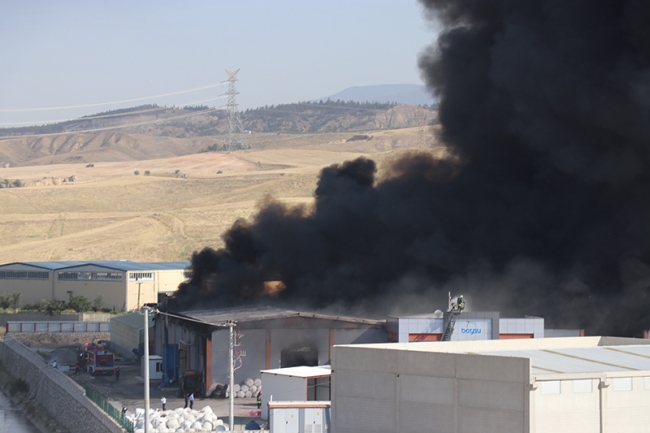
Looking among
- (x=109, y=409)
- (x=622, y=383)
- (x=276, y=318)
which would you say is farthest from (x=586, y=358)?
(x=276, y=318)

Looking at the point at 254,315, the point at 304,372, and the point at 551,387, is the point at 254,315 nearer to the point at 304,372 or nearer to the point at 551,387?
the point at 304,372

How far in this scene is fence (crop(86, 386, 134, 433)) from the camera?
36594mm

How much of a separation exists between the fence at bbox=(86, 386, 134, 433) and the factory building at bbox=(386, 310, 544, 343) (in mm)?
14088

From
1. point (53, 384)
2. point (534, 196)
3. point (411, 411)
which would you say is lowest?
point (53, 384)

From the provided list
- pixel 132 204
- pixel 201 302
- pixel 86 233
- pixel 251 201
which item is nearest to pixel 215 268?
pixel 201 302

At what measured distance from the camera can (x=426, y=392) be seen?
2572cm

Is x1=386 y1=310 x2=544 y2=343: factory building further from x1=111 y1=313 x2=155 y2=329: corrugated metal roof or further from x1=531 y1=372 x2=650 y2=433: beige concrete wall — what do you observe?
x1=111 y1=313 x2=155 y2=329: corrugated metal roof

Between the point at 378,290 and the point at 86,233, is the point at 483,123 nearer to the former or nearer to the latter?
the point at 378,290

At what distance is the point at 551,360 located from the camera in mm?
27812

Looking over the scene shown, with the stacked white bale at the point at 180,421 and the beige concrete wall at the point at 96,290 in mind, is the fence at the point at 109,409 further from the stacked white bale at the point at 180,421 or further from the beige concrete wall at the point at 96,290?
the beige concrete wall at the point at 96,290

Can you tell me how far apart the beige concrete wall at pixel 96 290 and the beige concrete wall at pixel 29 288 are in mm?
1087

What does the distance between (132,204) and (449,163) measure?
93.2 m

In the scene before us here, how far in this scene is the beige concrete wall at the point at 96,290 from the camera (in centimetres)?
8438

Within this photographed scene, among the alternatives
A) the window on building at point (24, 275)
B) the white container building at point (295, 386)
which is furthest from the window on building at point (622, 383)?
the window on building at point (24, 275)
